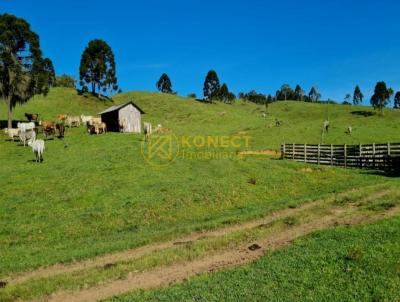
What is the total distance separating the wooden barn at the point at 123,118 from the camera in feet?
163

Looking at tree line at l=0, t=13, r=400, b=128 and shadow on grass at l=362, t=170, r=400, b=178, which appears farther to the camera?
tree line at l=0, t=13, r=400, b=128

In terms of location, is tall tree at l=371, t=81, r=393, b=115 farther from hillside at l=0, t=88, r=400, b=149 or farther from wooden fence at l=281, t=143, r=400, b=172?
wooden fence at l=281, t=143, r=400, b=172

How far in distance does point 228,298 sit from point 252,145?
35.9 metres

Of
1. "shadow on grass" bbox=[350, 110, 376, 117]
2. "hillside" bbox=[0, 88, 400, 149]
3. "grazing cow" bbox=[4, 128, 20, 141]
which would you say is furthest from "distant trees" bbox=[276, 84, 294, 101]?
"grazing cow" bbox=[4, 128, 20, 141]

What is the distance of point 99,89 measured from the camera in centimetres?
8875

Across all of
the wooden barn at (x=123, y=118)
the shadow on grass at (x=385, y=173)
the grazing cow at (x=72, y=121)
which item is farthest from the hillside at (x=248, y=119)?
the shadow on grass at (x=385, y=173)

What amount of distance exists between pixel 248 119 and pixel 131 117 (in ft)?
120

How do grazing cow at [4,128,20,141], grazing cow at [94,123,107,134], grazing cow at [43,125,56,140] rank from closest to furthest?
grazing cow at [4,128,20,141]
grazing cow at [43,125,56,140]
grazing cow at [94,123,107,134]

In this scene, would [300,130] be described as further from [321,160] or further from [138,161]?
[138,161]

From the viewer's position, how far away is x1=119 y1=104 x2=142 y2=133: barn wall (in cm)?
4991

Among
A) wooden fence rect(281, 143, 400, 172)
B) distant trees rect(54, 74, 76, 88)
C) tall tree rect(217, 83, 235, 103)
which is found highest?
distant trees rect(54, 74, 76, 88)

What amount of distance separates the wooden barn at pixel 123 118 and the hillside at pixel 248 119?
6839 mm

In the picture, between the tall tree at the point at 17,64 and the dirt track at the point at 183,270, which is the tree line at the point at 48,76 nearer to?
the tall tree at the point at 17,64

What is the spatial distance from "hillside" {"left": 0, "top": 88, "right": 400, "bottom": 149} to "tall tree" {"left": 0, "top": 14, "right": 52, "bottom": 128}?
1349 cm
